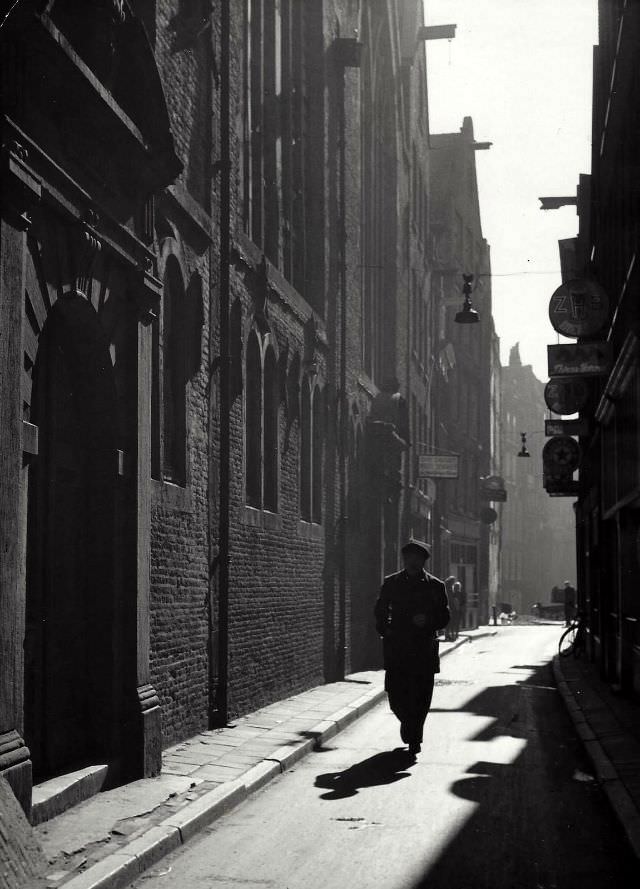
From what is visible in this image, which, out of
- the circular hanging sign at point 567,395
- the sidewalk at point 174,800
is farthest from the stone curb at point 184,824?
the circular hanging sign at point 567,395

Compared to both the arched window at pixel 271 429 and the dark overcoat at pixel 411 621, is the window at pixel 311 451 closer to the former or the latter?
the arched window at pixel 271 429

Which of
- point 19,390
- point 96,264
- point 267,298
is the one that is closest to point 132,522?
point 96,264

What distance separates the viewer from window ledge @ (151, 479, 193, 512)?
1163cm

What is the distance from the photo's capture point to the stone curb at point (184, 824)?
6.63 metres

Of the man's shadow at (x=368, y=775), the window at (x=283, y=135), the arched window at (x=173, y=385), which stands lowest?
the man's shadow at (x=368, y=775)

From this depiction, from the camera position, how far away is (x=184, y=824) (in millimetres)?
8016

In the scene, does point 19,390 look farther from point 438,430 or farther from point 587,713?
point 438,430

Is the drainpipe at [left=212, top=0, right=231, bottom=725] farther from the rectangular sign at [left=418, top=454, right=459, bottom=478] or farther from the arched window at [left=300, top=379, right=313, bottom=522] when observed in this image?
the rectangular sign at [left=418, top=454, right=459, bottom=478]

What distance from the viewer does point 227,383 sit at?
14.2 metres

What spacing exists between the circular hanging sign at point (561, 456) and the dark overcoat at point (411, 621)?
58.1 ft

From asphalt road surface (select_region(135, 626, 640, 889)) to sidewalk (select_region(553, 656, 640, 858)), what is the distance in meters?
0.13

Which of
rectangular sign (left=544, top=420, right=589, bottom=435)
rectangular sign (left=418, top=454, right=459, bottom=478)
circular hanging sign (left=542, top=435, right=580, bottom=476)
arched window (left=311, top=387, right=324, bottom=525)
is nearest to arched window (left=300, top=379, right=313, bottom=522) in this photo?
arched window (left=311, top=387, right=324, bottom=525)

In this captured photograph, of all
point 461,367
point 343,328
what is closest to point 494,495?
point 461,367

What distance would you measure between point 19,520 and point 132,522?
2678mm
